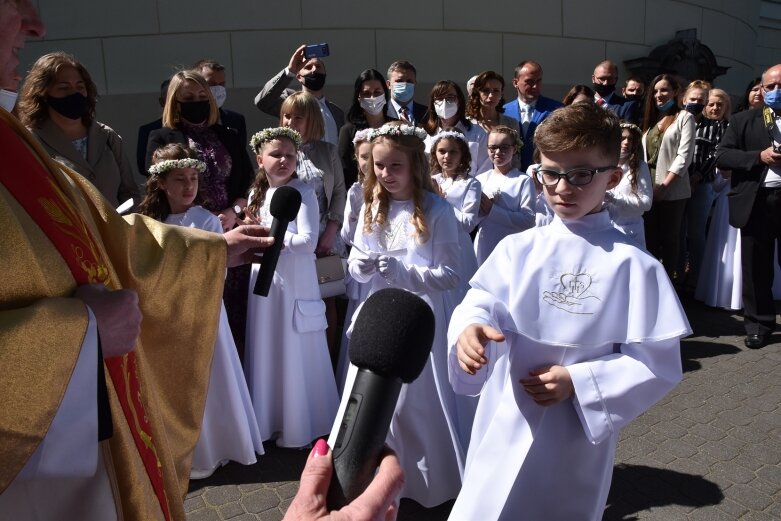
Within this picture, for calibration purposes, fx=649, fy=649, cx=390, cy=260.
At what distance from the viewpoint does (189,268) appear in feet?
6.66

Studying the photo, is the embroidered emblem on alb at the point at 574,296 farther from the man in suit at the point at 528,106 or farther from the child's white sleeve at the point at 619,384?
the man in suit at the point at 528,106

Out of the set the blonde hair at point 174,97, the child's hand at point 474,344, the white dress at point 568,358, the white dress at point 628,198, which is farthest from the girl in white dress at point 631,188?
the child's hand at point 474,344

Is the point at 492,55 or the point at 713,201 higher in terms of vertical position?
the point at 492,55

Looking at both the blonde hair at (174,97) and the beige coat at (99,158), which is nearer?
the beige coat at (99,158)

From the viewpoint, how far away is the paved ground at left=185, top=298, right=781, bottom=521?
10.8 feet

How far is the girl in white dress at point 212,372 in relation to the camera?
12.0 feet

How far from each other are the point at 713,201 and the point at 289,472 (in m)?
6.18

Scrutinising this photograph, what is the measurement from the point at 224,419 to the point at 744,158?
4.85 meters

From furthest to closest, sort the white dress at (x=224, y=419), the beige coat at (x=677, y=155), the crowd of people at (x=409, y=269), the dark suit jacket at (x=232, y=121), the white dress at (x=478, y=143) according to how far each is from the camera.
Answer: the beige coat at (x=677, y=155)
the white dress at (x=478, y=143)
the dark suit jacket at (x=232, y=121)
the white dress at (x=224, y=419)
the crowd of people at (x=409, y=269)

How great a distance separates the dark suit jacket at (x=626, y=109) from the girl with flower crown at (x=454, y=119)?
2.46 metres

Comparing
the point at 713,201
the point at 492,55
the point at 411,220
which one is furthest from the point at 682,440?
the point at 492,55

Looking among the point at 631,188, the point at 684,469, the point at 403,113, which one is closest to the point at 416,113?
the point at 403,113

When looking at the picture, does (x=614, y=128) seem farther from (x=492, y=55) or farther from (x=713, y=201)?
(x=492, y=55)

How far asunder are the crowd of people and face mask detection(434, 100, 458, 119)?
16 millimetres
